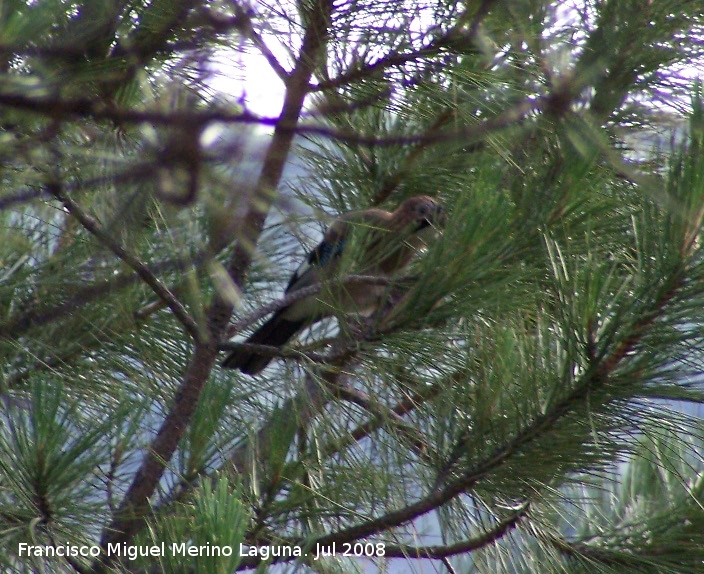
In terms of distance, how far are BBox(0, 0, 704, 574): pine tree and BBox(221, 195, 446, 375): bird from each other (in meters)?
0.06

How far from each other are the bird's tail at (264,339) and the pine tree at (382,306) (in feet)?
0.40

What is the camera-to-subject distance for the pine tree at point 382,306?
3.22ft

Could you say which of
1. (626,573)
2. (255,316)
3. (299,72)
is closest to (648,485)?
(626,573)

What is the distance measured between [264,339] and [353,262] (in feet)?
3.14

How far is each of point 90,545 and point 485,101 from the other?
99cm

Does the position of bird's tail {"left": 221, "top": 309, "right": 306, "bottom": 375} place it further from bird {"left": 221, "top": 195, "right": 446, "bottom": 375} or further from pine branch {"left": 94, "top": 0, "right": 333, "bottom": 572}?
pine branch {"left": 94, "top": 0, "right": 333, "bottom": 572}

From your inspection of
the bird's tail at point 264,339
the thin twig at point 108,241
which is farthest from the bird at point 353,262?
the thin twig at point 108,241

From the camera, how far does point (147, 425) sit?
1625mm

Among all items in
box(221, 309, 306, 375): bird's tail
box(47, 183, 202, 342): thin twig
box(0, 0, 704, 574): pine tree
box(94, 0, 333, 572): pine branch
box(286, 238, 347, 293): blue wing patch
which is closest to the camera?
box(0, 0, 704, 574): pine tree

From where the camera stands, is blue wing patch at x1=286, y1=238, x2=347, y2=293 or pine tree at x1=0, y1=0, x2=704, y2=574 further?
blue wing patch at x1=286, y1=238, x2=347, y2=293

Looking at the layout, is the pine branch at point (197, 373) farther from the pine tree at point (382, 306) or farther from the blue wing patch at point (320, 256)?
the blue wing patch at point (320, 256)

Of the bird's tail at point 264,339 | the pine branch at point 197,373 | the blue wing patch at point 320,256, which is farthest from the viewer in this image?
the bird's tail at point 264,339

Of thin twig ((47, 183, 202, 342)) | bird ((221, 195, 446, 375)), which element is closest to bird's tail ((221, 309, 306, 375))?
bird ((221, 195, 446, 375))

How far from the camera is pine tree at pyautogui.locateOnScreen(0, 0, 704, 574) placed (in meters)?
0.98
